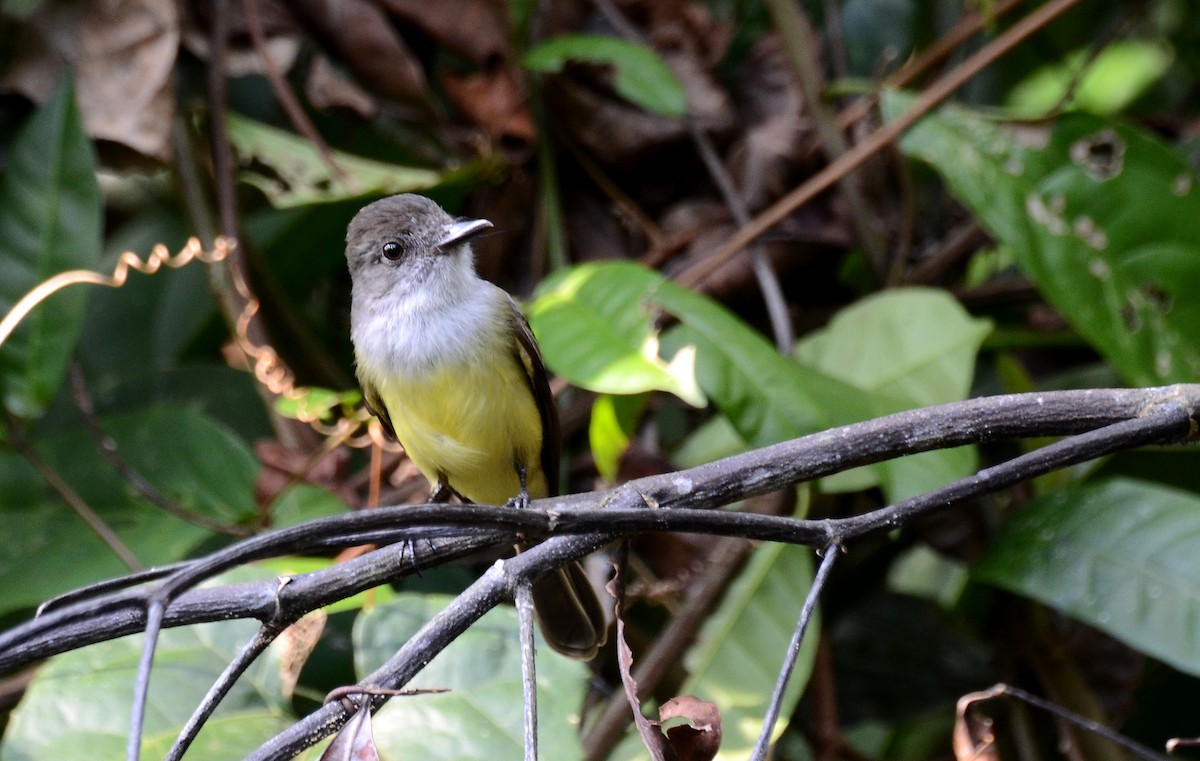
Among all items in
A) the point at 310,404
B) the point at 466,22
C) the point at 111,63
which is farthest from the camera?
the point at 466,22

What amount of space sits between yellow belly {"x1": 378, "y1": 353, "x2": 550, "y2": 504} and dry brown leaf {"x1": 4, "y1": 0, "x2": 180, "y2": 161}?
1.20m

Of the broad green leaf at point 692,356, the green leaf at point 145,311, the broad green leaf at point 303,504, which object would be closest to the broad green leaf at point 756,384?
the broad green leaf at point 692,356

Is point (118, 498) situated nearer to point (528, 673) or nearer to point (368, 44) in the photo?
point (368, 44)

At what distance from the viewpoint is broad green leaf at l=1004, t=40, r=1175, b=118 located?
454 centimetres

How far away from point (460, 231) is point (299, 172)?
3.35 feet

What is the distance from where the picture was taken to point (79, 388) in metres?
2.80

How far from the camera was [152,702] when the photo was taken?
2232mm

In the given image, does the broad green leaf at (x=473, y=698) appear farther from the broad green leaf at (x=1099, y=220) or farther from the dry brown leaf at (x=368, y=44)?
the dry brown leaf at (x=368, y=44)

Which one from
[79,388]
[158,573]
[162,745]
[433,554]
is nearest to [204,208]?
[79,388]

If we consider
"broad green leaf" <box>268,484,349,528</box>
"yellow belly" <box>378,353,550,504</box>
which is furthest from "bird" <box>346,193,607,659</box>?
"broad green leaf" <box>268,484,349,528</box>

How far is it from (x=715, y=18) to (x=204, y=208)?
1.91 meters

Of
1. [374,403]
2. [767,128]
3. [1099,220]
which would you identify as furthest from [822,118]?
[374,403]

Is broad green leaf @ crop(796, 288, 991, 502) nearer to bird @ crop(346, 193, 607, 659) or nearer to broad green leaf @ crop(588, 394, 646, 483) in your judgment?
broad green leaf @ crop(588, 394, 646, 483)

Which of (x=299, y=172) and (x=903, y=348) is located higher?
(x=299, y=172)
